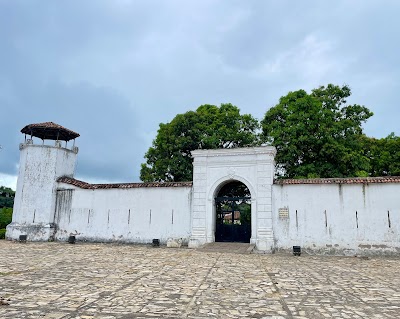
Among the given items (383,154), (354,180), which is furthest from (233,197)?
(383,154)

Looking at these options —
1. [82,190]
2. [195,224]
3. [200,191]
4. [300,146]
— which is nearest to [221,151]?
[200,191]

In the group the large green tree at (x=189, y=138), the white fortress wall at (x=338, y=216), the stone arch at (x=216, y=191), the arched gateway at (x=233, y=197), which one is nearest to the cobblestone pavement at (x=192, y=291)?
the white fortress wall at (x=338, y=216)

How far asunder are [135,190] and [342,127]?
14.7 metres

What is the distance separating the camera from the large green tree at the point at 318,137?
71.2 ft

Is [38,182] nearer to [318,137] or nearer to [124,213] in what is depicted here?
[124,213]

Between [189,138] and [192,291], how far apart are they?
18065 millimetres

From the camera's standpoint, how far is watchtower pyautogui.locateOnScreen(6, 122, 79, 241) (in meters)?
20.0

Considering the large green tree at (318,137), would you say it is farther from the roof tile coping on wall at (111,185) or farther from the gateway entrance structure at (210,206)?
the roof tile coping on wall at (111,185)

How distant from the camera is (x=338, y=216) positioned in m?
15.8

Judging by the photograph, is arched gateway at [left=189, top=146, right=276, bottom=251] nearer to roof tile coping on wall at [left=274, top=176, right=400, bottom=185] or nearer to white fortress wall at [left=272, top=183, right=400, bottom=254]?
white fortress wall at [left=272, top=183, right=400, bottom=254]

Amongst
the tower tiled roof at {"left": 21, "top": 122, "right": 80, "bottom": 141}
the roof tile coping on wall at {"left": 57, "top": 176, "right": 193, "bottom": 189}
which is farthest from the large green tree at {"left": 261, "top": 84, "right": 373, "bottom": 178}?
the tower tiled roof at {"left": 21, "top": 122, "right": 80, "bottom": 141}

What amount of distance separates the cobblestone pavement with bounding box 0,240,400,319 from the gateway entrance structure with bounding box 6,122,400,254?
5051 mm

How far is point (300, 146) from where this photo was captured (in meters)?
22.4

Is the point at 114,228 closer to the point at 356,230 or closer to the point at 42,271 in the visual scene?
the point at 42,271
